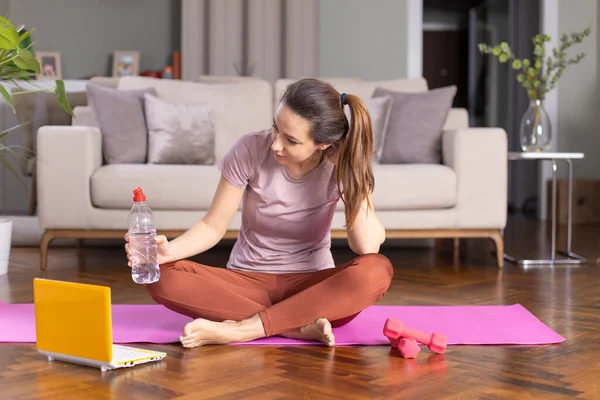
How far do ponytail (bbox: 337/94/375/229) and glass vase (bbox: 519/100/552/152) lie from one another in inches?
89.5

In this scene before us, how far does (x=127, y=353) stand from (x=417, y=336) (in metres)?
0.74

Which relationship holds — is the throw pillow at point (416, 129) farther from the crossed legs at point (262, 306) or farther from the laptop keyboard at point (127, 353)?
the laptop keyboard at point (127, 353)

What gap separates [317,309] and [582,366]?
2.23ft

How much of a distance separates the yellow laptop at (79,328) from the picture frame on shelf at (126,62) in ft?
17.0

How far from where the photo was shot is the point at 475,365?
213 centimetres

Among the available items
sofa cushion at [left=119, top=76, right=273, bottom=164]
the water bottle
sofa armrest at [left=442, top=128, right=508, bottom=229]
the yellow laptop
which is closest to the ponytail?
the water bottle

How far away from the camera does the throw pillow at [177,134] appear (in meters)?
4.23

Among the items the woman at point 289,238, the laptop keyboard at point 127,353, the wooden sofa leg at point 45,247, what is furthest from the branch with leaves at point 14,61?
the wooden sofa leg at point 45,247

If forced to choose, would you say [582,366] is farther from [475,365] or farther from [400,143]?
[400,143]

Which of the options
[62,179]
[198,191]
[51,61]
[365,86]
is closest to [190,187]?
[198,191]

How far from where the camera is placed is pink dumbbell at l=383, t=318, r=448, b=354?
7.36 ft

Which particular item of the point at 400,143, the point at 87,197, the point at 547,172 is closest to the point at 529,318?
the point at 400,143

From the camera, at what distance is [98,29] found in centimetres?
721

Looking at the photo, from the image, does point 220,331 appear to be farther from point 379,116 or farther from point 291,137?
point 379,116
